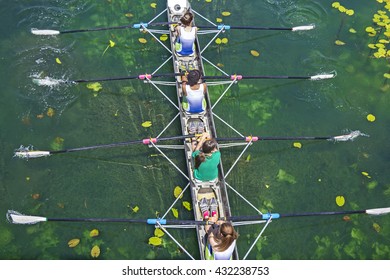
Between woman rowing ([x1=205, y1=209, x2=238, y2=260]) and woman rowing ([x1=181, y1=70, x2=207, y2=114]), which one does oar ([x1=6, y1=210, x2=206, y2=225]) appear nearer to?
woman rowing ([x1=205, y1=209, x2=238, y2=260])

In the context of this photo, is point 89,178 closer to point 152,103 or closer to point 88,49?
point 152,103

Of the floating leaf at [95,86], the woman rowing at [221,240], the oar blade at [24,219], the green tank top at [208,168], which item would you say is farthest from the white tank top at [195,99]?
the oar blade at [24,219]

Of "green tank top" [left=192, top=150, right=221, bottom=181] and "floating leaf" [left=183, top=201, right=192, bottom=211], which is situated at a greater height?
"green tank top" [left=192, top=150, right=221, bottom=181]

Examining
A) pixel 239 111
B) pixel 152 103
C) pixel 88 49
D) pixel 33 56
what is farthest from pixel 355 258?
pixel 33 56

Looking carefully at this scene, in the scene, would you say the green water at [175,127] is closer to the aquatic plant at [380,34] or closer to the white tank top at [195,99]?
the aquatic plant at [380,34]

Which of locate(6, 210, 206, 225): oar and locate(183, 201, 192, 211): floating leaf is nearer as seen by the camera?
locate(6, 210, 206, 225): oar

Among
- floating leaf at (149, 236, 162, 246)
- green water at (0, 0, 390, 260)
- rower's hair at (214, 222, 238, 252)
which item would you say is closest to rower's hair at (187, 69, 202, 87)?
green water at (0, 0, 390, 260)

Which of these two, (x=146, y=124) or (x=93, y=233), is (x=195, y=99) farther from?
(x=93, y=233)
